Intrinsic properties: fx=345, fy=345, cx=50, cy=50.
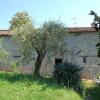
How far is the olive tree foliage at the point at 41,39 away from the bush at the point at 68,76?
21.2ft

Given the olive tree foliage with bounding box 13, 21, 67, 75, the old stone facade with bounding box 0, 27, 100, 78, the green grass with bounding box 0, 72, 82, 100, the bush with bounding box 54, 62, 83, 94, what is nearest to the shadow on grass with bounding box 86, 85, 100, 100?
the bush with bounding box 54, 62, 83, 94

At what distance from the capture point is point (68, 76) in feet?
70.9

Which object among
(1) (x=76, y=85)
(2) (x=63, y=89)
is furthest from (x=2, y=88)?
(1) (x=76, y=85)

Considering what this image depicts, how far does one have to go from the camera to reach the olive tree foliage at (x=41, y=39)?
94.9 feet

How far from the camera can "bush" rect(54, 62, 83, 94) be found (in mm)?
20844

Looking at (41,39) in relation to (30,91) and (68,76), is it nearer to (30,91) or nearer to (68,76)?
(68,76)

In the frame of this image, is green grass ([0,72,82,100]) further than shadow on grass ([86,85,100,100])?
No

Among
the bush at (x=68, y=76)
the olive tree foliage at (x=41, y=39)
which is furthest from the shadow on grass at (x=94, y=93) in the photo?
the olive tree foliage at (x=41, y=39)

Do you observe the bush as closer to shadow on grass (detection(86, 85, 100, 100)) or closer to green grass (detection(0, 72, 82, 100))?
shadow on grass (detection(86, 85, 100, 100))

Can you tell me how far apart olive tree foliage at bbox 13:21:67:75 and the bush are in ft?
21.2

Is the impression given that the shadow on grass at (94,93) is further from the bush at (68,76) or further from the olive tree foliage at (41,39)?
the olive tree foliage at (41,39)

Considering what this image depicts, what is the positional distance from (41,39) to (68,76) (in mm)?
7951

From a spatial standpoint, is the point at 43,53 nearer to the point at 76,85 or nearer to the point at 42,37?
the point at 42,37

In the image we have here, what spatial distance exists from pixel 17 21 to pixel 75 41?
25696 mm
